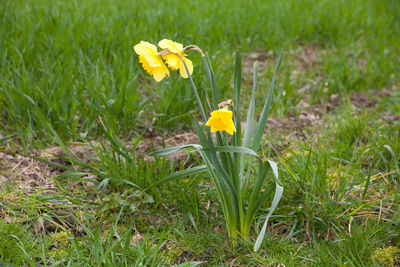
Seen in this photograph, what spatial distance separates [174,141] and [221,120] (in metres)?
1.20

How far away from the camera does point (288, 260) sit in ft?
5.28

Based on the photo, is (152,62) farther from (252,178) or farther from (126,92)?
(126,92)

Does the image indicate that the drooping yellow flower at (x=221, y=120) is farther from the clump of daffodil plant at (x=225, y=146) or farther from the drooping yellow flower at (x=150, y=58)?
the drooping yellow flower at (x=150, y=58)

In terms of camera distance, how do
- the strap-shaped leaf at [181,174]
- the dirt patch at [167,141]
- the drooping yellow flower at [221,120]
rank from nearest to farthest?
the drooping yellow flower at [221,120] < the strap-shaped leaf at [181,174] < the dirt patch at [167,141]

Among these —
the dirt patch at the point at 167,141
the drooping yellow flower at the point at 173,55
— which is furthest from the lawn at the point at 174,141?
the drooping yellow flower at the point at 173,55

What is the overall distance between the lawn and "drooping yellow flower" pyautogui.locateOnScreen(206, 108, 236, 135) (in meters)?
0.23

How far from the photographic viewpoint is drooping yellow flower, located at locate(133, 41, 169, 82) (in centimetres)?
142

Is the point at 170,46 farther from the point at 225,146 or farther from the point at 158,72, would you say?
the point at 225,146

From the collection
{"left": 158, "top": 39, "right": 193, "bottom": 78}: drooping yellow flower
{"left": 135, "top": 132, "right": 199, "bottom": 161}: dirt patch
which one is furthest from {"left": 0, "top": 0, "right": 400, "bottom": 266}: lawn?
{"left": 158, "top": 39, "right": 193, "bottom": 78}: drooping yellow flower

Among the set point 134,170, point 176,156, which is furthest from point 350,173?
point 134,170

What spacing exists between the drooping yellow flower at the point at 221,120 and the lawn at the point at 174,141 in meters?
0.23

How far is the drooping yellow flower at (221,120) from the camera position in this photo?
1.36 metres

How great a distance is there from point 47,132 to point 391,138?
221cm

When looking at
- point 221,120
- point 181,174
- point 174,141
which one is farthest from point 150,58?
point 174,141
